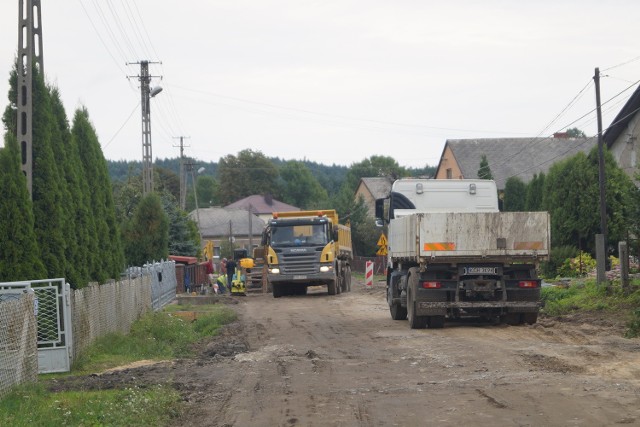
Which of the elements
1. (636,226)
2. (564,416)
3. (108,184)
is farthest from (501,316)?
(108,184)

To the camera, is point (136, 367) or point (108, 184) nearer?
point (136, 367)

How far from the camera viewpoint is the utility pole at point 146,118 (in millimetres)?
40906

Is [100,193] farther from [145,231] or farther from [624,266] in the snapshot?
[624,266]

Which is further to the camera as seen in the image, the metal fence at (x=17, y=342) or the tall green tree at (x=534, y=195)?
the tall green tree at (x=534, y=195)

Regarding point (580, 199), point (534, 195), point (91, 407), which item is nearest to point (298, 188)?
point (534, 195)

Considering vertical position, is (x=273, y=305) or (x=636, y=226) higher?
(x=636, y=226)

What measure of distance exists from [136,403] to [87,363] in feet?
19.1

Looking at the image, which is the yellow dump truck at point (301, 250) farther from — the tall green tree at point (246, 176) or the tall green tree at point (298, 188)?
the tall green tree at point (298, 188)

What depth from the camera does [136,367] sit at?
52.2 feet

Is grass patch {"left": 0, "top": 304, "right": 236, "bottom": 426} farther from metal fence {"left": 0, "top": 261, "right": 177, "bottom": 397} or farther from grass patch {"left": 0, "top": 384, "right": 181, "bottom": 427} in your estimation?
metal fence {"left": 0, "top": 261, "right": 177, "bottom": 397}

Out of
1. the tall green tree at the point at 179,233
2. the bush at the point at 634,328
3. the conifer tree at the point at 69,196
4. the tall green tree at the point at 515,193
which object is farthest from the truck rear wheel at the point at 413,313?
the tall green tree at the point at 515,193

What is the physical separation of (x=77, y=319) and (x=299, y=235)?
71.2ft

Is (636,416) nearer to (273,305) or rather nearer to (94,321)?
(94,321)

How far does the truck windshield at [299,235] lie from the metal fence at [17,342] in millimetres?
23643
